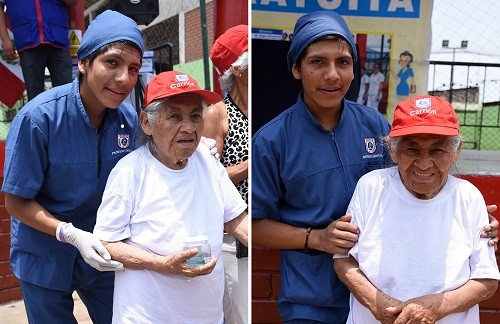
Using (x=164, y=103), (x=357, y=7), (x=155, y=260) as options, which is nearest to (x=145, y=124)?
(x=164, y=103)

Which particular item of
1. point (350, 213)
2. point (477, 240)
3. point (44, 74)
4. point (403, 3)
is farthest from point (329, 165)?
point (403, 3)

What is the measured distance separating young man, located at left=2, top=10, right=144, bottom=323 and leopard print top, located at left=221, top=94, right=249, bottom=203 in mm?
220

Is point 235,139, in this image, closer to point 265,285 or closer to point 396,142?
point 396,142

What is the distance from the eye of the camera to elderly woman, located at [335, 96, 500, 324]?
4.17ft

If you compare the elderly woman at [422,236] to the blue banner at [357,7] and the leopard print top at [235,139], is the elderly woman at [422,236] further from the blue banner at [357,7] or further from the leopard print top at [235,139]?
the blue banner at [357,7]

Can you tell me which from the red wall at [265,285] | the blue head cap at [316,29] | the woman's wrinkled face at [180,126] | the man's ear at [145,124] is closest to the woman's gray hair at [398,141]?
the blue head cap at [316,29]

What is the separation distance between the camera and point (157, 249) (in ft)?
4.12

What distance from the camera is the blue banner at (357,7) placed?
183cm

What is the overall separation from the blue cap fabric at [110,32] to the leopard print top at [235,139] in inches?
10.1

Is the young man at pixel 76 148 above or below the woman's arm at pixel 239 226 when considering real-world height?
above

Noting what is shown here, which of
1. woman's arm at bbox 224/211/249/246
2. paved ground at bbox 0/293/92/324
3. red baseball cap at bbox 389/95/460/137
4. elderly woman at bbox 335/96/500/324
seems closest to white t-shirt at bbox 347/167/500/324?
elderly woman at bbox 335/96/500/324

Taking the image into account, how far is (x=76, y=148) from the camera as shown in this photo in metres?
1.37

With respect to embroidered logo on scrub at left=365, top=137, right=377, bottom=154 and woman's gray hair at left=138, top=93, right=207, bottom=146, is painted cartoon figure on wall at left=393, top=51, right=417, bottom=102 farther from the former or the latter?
woman's gray hair at left=138, top=93, right=207, bottom=146

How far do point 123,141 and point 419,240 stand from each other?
0.71 meters
